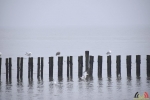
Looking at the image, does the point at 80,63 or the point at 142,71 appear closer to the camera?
the point at 80,63

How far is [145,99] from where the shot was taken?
26094 millimetres

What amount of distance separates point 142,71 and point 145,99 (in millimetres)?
13764

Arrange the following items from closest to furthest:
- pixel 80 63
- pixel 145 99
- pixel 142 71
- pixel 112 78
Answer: pixel 145 99
pixel 80 63
pixel 112 78
pixel 142 71

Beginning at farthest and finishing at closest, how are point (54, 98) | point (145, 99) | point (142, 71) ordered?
point (142, 71) < point (54, 98) < point (145, 99)

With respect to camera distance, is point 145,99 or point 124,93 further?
point 124,93

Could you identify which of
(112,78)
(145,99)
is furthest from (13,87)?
(145,99)

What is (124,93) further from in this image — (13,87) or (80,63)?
(13,87)

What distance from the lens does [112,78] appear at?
3647 cm

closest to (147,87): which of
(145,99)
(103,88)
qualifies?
(103,88)

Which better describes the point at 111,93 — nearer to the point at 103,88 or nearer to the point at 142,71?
the point at 103,88

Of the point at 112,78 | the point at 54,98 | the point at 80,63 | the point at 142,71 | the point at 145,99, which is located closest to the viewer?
the point at 145,99

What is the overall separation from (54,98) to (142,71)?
10.5m

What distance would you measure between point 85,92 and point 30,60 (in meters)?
Result: 3.16

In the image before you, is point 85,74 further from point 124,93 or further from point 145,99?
point 145,99
